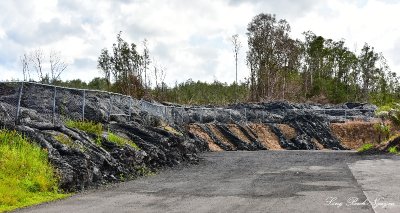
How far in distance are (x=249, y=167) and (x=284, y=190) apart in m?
7.34

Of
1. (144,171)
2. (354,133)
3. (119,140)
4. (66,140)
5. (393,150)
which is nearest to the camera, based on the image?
(66,140)

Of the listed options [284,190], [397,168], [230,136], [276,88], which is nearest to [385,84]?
[276,88]

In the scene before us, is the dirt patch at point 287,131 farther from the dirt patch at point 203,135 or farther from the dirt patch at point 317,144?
the dirt patch at point 203,135

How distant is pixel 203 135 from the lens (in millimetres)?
36781

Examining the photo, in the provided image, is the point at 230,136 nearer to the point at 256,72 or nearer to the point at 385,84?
the point at 256,72

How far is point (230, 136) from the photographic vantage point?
3831cm

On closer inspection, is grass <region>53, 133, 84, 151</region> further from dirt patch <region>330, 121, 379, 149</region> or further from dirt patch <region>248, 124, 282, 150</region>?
dirt patch <region>330, 121, 379, 149</region>

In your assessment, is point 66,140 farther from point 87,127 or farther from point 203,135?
point 203,135

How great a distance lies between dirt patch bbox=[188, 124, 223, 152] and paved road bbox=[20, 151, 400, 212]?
55.3ft

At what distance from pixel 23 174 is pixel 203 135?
24.7 meters

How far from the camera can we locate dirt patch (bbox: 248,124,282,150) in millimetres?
39562

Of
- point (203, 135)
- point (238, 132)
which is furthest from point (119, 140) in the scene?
point (238, 132)

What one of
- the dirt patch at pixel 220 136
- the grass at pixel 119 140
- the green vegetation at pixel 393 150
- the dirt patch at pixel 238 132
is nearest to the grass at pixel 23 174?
the grass at pixel 119 140

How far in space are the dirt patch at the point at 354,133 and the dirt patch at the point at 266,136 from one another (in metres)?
6.76
